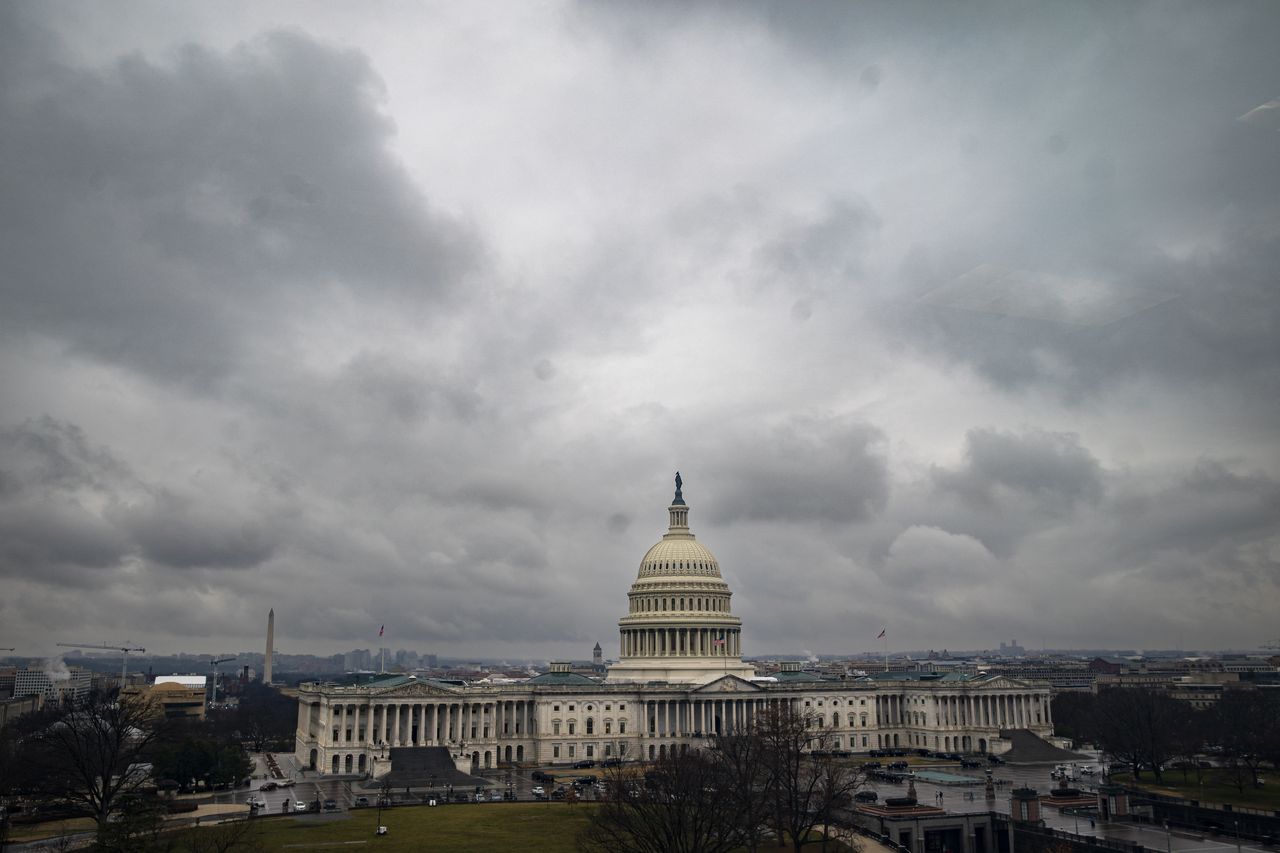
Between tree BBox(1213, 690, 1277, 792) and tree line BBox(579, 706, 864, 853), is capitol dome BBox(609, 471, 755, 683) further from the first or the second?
tree line BBox(579, 706, 864, 853)

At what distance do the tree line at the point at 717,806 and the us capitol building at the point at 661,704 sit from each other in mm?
52612

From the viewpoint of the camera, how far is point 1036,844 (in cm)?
8031

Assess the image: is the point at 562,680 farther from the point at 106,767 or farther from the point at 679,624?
the point at 106,767

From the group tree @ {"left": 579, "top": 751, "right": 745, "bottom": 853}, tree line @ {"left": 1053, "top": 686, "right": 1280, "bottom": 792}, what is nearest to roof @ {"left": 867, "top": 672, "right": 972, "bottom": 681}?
tree line @ {"left": 1053, "top": 686, "right": 1280, "bottom": 792}

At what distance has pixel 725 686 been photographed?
166 m

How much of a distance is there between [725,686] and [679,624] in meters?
15.4

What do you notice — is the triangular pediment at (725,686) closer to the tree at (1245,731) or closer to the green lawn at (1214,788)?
the green lawn at (1214,788)

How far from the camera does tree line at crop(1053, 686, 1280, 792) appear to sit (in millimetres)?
116500

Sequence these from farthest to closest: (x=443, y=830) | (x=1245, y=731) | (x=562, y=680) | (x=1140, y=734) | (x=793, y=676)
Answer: (x=793, y=676) < (x=562, y=680) < (x=1245, y=731) < (x=1140, y=734) < (x=443, y=830)

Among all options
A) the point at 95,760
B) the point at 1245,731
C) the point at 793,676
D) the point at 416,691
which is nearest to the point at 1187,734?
the point at 1245,731

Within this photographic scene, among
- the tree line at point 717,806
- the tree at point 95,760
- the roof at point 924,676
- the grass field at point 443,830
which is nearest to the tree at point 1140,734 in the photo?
the roof at point 924,676

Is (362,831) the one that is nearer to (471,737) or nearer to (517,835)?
(517,835)

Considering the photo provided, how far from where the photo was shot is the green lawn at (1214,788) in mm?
96812

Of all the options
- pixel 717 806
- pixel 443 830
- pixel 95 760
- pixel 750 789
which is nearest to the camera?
pixel 717 806
